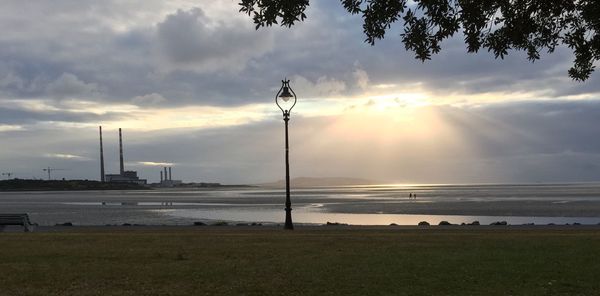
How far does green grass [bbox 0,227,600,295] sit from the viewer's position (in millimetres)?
9820

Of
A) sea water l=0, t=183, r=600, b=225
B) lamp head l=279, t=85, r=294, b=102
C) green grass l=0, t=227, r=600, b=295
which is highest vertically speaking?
lamp head l=279, t=85, r=294, b=102

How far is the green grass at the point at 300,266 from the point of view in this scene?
9.82m

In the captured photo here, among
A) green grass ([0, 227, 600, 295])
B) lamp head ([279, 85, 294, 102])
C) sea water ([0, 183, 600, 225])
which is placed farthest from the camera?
sea water ([0, 183, 600, 225])

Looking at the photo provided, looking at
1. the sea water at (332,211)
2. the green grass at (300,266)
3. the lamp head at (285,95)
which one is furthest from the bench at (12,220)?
the sea water at (332,211)

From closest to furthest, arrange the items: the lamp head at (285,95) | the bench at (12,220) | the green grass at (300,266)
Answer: the green grass at (300,266)
the bench at (12,220)
the lamp head at (285,95)

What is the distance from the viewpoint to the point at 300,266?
12.0m

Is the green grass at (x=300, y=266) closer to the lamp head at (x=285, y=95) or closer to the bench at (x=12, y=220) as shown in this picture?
the bench at (x=12, y=220)

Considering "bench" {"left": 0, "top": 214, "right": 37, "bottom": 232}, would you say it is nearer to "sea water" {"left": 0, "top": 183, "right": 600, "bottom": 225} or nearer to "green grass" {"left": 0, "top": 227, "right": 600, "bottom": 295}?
"green grass" {"left": 0, "top": 227, "right": 600, "bottom": 295}

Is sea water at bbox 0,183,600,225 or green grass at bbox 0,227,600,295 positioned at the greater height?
green grass at bbox 0,227,600,295

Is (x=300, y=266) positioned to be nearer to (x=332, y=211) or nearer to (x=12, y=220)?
(x=12, y=220)

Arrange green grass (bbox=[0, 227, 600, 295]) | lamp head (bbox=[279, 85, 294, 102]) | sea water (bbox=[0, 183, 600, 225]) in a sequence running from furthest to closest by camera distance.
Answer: sea water (bbox=[0, 183, 600, 225]) < lamp head (bbox=[279, 85, 294, 102]) < green grass (bbox=[0, 227, 600, 295])

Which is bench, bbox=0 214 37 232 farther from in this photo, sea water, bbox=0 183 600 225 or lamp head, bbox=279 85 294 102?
sea water, bbox=0 183 600 225

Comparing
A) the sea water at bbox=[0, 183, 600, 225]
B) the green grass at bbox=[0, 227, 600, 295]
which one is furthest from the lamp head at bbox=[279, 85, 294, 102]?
the sea water at bbox=[0, 183, 600, 225]

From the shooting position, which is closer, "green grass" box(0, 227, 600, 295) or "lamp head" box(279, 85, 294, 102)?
"green grass" box(0, 227, 600, 295)
